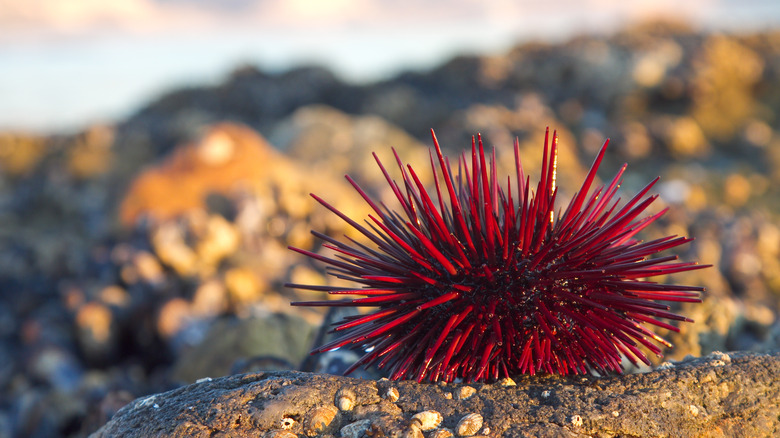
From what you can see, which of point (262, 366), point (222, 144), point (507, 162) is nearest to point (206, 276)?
point (222, 144)

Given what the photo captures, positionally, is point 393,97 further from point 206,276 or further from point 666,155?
point 206,276

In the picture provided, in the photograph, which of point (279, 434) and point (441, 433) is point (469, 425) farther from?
point (279, 434)

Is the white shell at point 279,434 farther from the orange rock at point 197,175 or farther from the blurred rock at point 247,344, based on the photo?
the orange rock at point 197,175

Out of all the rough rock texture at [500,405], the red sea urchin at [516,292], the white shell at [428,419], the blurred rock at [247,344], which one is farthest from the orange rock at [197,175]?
the white shell at [428,419]

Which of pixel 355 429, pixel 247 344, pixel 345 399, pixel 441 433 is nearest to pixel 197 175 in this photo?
pixel 247 344

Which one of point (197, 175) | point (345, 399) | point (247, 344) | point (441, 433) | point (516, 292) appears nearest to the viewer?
point (441, 433)

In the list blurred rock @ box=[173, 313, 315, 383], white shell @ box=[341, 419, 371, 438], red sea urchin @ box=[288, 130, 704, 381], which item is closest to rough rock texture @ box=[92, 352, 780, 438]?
white shell @ box=[341, 419, 371, 438]

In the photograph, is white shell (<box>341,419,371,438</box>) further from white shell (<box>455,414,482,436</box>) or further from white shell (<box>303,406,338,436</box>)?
white shell (<box>455,414,482,436</box>)
